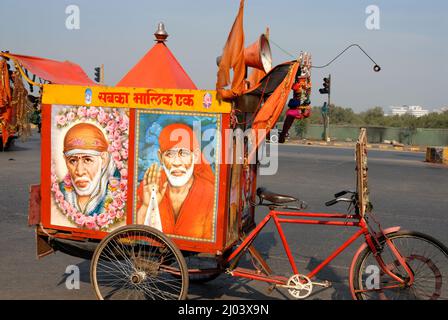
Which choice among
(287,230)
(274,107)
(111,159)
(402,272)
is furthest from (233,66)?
(287,230)

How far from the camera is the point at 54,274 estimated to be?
16.2 ft

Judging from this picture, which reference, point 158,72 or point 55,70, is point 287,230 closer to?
point 158,72

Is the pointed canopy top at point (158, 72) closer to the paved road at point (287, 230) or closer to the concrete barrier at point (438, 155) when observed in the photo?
the paved road at point (287, 230)

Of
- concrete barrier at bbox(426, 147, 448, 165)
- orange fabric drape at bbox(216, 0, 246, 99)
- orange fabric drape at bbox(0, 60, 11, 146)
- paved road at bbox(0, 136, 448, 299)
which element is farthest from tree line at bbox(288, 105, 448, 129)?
orange fabric drape at bbox(216, 0, 246, 99)

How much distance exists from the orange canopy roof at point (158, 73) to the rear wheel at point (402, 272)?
2.17 m

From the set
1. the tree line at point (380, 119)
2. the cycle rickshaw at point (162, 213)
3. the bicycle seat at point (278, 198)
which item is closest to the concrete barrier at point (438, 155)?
the cycle rickshaw at point (162, 213)

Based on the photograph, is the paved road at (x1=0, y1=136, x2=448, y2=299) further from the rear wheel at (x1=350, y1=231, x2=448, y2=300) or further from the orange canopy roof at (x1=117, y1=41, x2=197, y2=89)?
the orange canopy roof at (x1=117, y1=41, x2=197, y2=89)

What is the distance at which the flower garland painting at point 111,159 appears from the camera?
13.0ft

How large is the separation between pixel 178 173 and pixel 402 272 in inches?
74.2

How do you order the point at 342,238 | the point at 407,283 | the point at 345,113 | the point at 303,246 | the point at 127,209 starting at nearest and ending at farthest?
the point at 407,283
the point at 127,209
the point at 303,246
the point at 342,238
the point at 345,113

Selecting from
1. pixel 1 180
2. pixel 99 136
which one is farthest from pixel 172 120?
pixel 1 180

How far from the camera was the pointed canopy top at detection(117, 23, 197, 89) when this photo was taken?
423 centimetres
